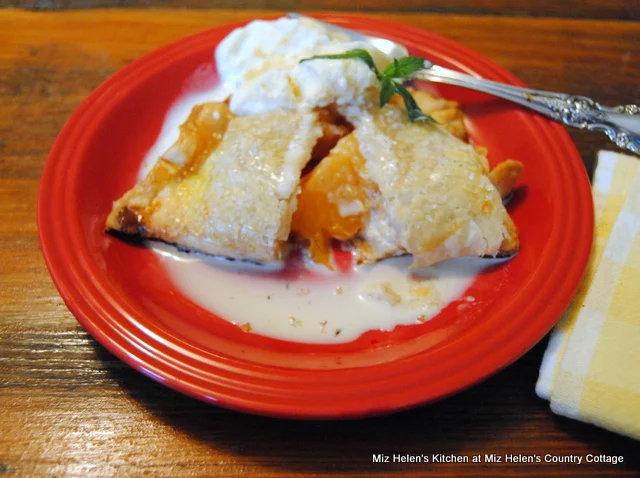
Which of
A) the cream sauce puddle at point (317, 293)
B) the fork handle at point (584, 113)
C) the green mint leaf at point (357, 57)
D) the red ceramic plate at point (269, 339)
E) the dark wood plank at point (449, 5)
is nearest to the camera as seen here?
the red ceramic plate at point (269, 339)

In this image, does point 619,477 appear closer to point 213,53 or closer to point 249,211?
point 249,211

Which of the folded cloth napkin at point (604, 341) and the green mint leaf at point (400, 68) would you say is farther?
the green mint leaf at point (400, 68)

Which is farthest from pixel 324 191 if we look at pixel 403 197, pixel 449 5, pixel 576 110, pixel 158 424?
pixel 449 5

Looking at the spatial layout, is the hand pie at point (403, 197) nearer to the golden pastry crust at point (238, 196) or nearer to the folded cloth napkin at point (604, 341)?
the golden pastry crust at point (238, 196)

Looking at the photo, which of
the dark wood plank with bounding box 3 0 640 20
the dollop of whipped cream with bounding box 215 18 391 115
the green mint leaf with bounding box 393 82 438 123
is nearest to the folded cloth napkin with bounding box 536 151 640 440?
the green mint leaf with bounding box 393 82 438 123

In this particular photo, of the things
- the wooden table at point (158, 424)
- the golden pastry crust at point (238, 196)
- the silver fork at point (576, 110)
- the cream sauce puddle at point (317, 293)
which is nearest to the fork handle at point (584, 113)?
the silver fork at point (576, 110)

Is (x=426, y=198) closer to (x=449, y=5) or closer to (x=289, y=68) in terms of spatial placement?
(x=289, y=68)

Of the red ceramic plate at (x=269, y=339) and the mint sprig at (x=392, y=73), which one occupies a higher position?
the mint sprig at (x=392, y=73)
